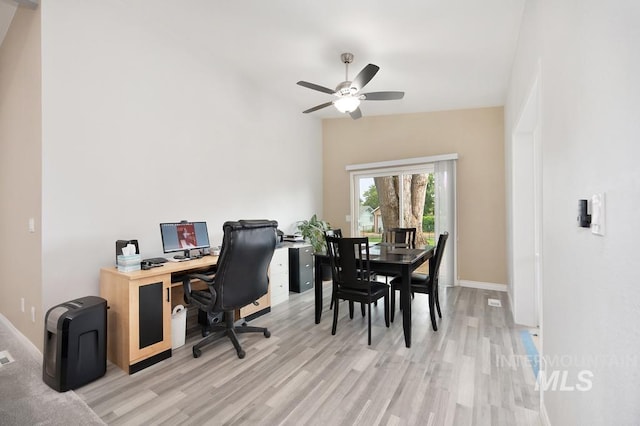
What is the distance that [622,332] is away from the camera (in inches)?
31.1

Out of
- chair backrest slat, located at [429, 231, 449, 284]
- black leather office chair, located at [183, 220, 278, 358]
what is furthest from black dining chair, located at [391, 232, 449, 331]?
black leather office chair, located at [183, 220, 278, 358]

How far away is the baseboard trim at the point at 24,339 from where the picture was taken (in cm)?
248

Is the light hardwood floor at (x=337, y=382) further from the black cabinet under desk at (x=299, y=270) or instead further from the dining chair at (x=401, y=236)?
the black cabinet under desk at (x=299, y=270)

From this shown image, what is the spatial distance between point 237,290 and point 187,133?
6.67 ft

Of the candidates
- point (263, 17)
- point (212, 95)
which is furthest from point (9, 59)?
point (263, 17)

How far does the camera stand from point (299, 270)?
4.43 meters

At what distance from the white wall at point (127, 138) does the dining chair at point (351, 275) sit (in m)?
1.74

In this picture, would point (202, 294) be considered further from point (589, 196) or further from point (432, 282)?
point (589, 196)

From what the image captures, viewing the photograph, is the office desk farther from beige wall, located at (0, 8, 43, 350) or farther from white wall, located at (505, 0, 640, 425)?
beige wall, located at (0, 8, 43, 350)

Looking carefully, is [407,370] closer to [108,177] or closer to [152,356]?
[152,356]

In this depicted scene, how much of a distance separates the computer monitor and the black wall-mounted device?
311cm

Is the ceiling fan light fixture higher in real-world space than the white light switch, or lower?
higher

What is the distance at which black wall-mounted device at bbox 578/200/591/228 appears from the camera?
3.36ft

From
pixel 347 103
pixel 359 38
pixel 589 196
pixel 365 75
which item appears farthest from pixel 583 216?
pixel 359 38
